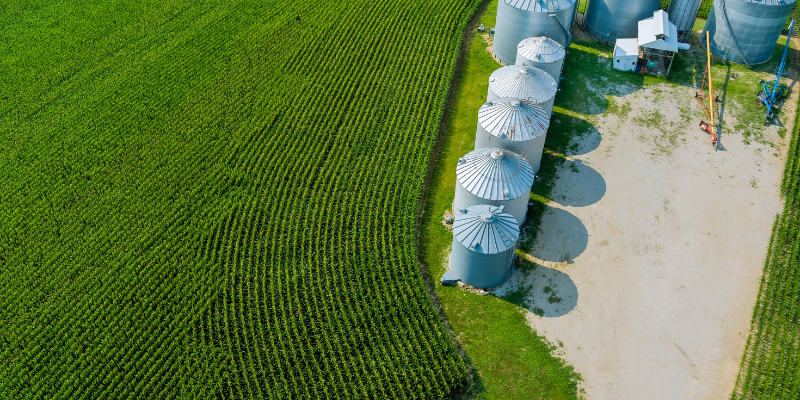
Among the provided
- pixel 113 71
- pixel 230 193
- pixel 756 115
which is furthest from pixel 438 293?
pixel 113 71

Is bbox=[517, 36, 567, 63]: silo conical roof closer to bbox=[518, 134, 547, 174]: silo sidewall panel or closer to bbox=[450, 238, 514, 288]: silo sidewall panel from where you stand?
bbox=[518, 134, 547, 174]: silo sidewall panel

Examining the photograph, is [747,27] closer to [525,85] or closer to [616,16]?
[616,16]

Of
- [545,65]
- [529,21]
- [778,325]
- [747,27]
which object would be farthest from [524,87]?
[747,27]

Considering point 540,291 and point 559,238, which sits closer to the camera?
point 540,291

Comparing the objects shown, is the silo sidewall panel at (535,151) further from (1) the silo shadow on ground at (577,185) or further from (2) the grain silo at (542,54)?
(2) the grain silo at (542,54)

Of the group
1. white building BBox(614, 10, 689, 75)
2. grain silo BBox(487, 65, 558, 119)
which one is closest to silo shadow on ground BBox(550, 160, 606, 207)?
grain silo BBox(487, 65, 558, 119)
